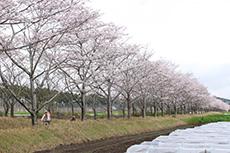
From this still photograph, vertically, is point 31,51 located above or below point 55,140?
above

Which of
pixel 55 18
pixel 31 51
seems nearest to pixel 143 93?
pixel 31 51

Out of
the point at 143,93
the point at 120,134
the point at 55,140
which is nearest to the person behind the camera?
the point at 55,140

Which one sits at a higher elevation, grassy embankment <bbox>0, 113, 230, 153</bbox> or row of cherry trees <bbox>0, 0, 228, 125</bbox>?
row of cherry trees <bbox>0, 0, 228, 125</bbox>

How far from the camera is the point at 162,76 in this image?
132 feet

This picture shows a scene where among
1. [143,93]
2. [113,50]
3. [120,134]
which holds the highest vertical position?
[113,50]

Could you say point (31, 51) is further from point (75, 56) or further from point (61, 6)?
point (61, 6)

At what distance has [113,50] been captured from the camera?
2669 cm

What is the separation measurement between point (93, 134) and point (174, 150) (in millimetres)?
13744

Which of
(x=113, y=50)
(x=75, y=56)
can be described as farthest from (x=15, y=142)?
(x=113, y=50)

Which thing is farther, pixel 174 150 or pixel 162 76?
pixel 162 76

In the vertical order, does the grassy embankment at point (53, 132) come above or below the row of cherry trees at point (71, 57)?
below

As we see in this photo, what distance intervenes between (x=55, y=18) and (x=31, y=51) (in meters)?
3.51

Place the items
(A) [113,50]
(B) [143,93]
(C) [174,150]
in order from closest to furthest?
(C) [174,150] < (A) [113,50] < (B) [143,93]

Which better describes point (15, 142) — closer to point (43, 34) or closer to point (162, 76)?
point (43, 34)
